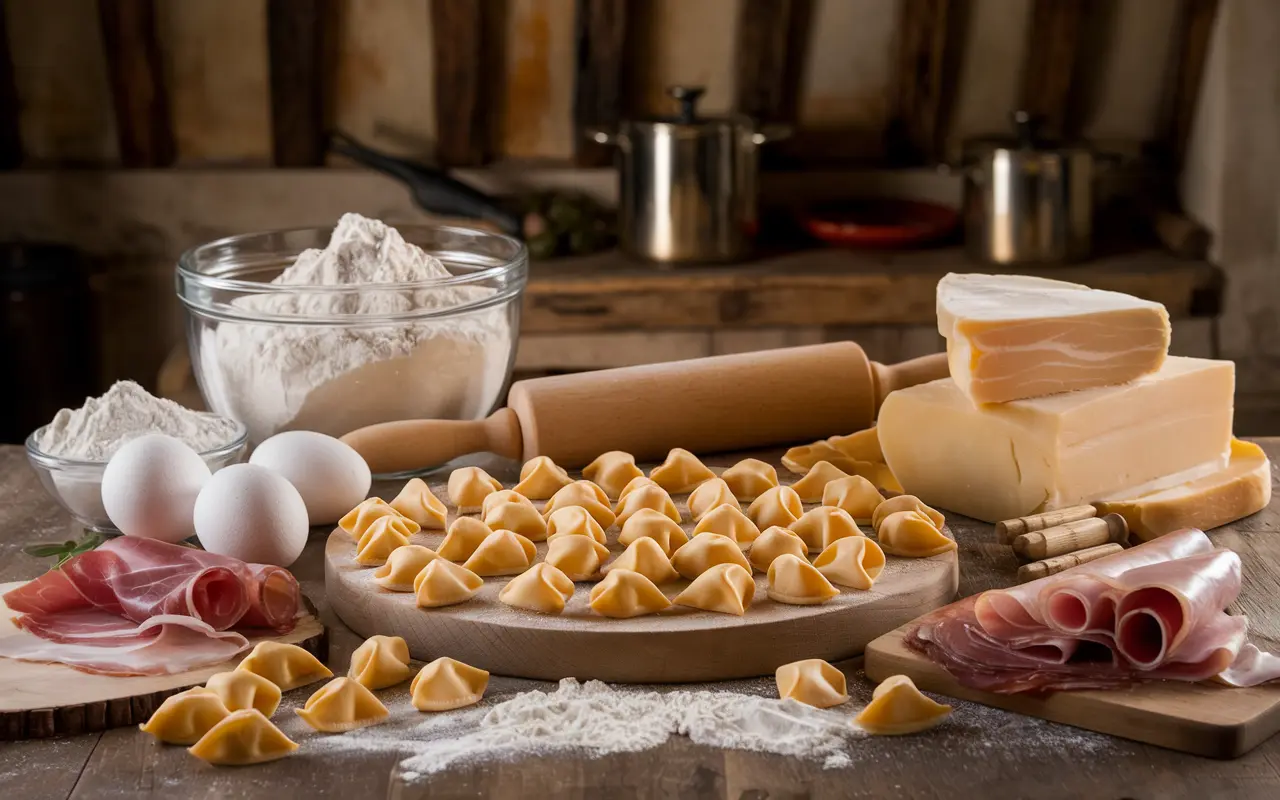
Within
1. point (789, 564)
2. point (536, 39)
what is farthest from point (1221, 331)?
point (789, 564)

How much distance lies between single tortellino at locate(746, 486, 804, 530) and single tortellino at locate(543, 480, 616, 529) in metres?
0.16

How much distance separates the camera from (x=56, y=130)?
13.2 ft

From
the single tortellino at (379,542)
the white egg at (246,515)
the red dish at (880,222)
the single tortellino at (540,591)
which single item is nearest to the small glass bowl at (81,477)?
the white egg at (246,515)

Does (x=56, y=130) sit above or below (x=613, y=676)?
above

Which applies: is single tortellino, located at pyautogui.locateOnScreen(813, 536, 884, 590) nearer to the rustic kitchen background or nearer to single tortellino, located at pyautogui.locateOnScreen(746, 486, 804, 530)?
single tortellino, located at pyautogui.locateOnScreen(746, 486, 804, 530)

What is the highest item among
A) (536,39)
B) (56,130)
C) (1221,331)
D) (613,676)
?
(536,39)

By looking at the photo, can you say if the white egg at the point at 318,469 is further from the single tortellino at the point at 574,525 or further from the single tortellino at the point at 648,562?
the single tortellino at the point at 648,562

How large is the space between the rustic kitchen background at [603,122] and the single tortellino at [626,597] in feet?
7.75

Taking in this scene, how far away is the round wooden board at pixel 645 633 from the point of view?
4.04 ft

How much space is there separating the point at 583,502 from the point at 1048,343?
539 millimetres

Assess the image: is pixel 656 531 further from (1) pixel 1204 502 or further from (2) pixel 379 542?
(1) pixel 1204 502

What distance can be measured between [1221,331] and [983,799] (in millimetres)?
3037

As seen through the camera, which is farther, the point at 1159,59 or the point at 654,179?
the point at 1159,59

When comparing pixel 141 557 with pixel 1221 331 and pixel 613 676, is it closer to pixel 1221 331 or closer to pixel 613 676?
pixel 613 676
